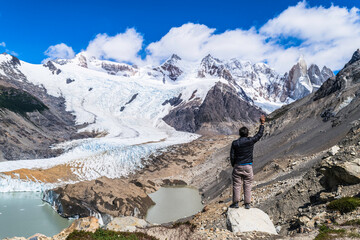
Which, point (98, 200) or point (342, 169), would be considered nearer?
point (342, 169)

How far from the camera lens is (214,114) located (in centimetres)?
13238

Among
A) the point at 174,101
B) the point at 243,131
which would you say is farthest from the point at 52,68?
the point at 243,131

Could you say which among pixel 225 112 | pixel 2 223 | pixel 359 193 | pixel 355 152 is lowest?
pixel 2 223

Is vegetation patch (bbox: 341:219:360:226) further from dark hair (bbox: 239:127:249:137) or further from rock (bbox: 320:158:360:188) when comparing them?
dark hair (bbox: 239:127:249:137)

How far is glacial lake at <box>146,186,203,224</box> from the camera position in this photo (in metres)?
28.8

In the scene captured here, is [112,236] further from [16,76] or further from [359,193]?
[16,76]

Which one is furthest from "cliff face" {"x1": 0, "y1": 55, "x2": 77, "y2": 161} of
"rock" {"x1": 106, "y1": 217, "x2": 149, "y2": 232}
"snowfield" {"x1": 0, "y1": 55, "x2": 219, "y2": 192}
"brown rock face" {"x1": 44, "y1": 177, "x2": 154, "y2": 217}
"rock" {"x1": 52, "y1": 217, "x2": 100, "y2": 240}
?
"rock" {"x1": 106, "y1": 217, "x2": 149, "y2": 232}

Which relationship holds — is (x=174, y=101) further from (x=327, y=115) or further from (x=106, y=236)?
(x=106, y=236)

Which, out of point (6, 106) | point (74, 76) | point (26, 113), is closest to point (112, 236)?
point (6, 106)

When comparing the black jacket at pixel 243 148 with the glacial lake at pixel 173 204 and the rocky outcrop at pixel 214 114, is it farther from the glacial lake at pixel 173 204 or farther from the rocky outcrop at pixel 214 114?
the rocky outcrop at pixel 214 114

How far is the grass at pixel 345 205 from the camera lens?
7.27 m

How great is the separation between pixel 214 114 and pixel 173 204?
101 m

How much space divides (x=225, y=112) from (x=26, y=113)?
287 feet

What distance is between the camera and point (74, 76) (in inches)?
6545
